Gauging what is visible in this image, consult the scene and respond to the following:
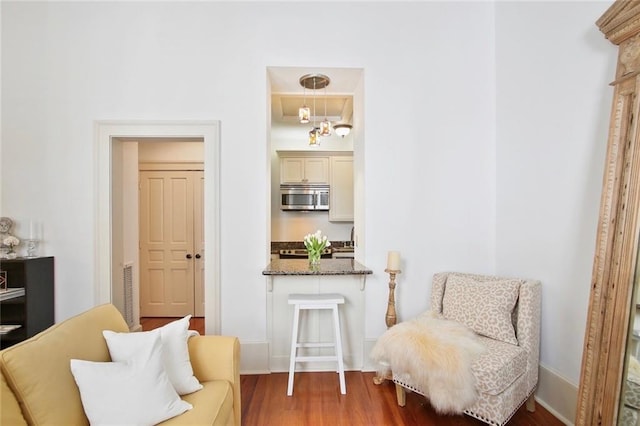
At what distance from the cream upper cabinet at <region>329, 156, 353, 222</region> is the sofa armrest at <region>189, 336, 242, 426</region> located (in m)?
3.52

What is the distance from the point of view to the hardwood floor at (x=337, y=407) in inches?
80.2

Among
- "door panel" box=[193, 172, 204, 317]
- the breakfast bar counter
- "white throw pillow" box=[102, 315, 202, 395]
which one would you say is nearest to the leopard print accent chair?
the breakfast bar counter

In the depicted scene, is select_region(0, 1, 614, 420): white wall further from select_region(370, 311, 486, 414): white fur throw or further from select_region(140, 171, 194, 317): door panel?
select_region(140, 171, 194, 317): door panel

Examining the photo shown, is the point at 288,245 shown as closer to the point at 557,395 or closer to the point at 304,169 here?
the point at 304,169

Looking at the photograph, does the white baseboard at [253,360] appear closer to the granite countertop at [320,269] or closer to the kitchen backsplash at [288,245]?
the granite countertop at [320,269]

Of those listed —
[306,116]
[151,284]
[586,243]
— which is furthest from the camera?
[151,284]

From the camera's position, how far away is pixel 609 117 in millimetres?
1787

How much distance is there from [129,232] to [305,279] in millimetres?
2085

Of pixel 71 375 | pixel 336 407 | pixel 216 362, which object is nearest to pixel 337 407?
pixel 336 407

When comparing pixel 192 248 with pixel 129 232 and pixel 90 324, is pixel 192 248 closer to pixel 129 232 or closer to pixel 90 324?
pixel 129 232

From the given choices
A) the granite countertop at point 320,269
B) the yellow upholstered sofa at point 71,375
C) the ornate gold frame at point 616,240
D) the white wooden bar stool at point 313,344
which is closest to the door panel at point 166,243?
the granite countertop at point 320,269

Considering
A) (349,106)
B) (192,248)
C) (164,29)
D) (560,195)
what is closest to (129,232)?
(192,248)

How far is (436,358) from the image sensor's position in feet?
5.96

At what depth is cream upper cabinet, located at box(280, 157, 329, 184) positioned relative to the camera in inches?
200
